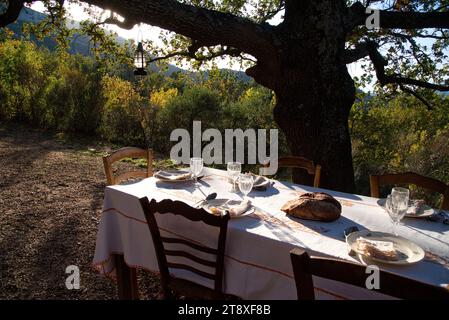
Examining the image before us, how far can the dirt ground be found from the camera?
279cm

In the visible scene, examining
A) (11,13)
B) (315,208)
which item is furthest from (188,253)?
(11,13)

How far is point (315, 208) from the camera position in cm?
187

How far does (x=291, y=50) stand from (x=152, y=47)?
403 cm

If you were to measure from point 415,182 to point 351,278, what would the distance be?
1823mm

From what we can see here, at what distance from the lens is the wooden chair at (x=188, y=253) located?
1.66 m

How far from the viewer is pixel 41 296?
104 inches

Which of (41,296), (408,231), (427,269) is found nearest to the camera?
(427,269)

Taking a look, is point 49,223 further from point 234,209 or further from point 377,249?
point 377,249

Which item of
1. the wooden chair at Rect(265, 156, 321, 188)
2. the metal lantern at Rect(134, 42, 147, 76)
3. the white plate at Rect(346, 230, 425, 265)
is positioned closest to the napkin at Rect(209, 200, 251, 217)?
the white plate at Rect(346, 230, 425, 265)

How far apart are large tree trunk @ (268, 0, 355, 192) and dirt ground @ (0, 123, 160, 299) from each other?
84.5 inches

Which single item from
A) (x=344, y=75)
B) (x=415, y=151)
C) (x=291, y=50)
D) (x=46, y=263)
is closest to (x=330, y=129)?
(x=344, y=75)

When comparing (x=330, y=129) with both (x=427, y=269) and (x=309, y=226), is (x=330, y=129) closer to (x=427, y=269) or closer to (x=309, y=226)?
(x=309, y=226)

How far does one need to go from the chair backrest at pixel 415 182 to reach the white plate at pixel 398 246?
3.37 feet

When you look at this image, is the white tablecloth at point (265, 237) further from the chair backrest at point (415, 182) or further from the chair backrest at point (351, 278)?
the chair backrest at point (415, 182)
